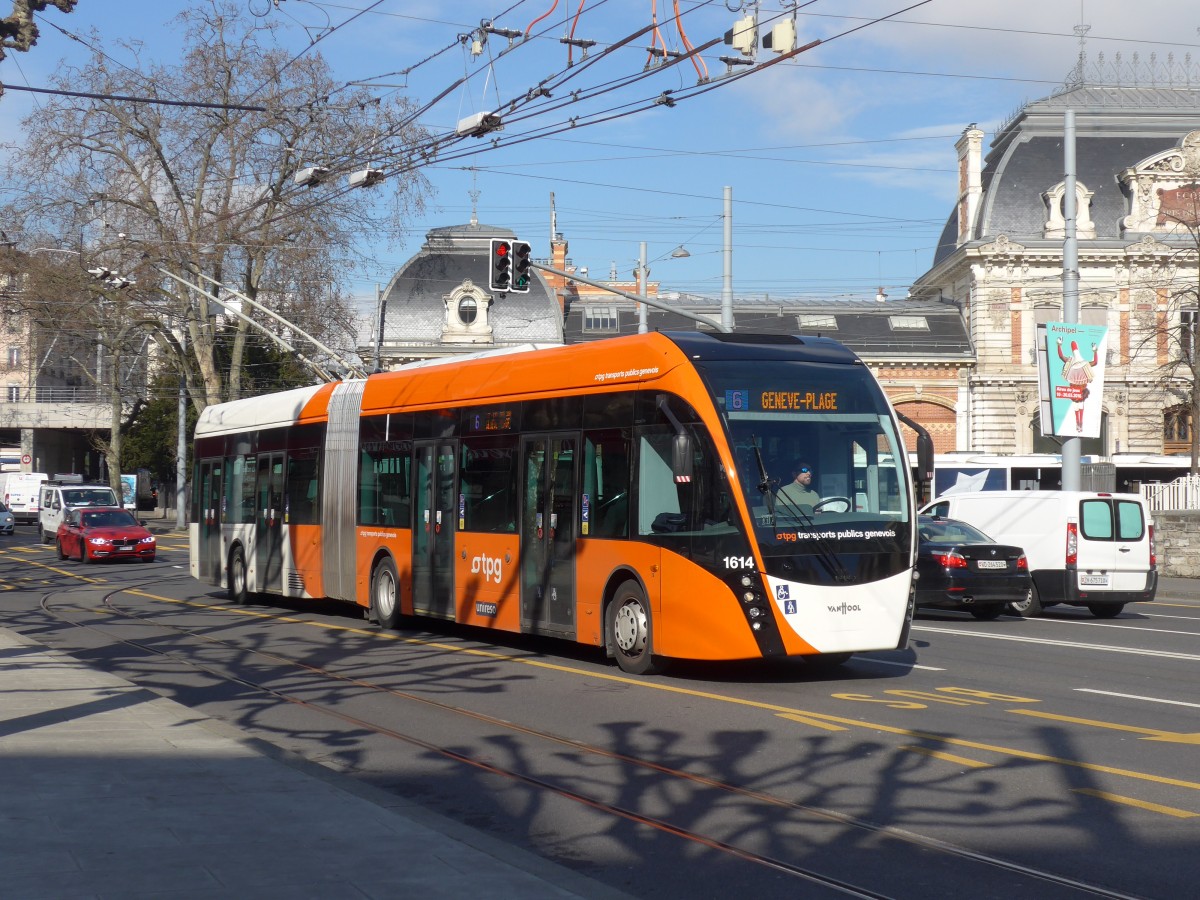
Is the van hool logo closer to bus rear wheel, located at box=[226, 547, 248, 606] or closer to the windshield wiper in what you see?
the windshield wiper

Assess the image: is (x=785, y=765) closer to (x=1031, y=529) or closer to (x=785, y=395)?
(x=785, y=395)

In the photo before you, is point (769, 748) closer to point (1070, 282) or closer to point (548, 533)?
point (548, 533)

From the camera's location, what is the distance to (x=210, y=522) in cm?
2547

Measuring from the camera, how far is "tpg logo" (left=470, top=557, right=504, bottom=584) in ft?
52.1

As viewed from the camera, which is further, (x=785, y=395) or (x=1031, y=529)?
(x=1031, y=529)

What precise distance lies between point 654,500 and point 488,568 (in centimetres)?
351

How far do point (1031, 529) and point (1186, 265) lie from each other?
36997 millimetres

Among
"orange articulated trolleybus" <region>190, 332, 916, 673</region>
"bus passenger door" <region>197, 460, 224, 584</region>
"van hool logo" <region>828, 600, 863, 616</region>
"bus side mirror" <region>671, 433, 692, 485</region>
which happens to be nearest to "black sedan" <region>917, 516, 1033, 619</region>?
"orange articulated trolleybus" <region>190, 332, 916, 673</region>

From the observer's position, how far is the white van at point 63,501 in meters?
48.5

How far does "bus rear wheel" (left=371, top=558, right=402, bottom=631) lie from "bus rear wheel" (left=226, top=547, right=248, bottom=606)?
556 centimetres

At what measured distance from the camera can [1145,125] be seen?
6088 centimetres

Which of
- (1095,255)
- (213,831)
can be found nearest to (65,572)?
(213,831)

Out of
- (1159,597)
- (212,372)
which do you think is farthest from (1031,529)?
(212,372)

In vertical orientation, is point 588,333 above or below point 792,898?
above
